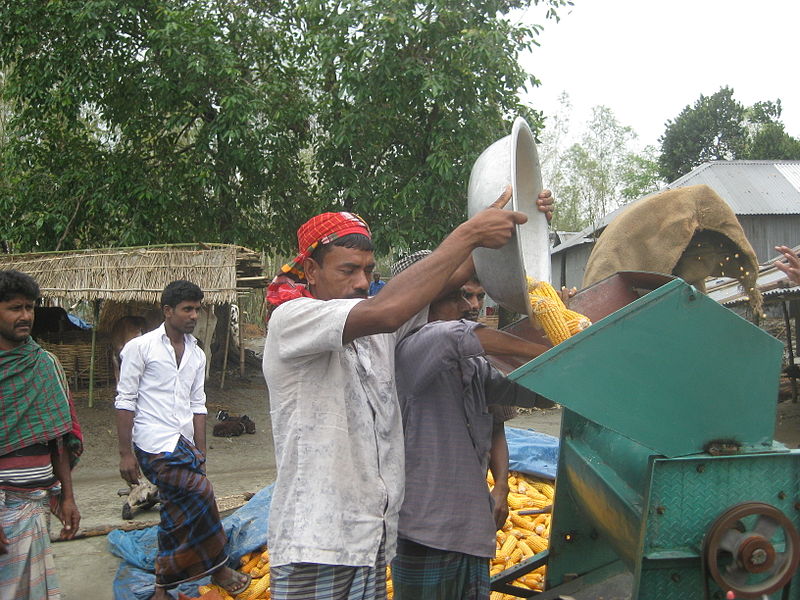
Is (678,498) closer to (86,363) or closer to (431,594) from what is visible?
(431,594)

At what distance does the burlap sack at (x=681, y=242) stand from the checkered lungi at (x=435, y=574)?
1.50 m

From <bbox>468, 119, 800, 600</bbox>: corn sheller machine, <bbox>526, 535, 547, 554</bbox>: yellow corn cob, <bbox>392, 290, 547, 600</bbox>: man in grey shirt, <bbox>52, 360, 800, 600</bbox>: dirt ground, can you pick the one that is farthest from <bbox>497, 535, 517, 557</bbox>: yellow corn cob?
<bbox>52, 360, 800, 600</bbox>: dirt ground

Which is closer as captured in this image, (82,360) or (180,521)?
(180,521)

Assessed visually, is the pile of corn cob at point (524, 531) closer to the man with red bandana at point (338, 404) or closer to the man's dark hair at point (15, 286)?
the man with red bandana at point (338, 404)

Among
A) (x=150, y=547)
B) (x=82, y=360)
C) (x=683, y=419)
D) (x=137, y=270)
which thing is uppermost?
(x=137, y=270)

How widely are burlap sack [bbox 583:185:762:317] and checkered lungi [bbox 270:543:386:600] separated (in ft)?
6.30

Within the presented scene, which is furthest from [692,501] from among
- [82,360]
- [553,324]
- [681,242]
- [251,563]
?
[82,360]

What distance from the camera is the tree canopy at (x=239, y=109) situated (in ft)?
30.0

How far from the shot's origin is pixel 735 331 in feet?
6.48

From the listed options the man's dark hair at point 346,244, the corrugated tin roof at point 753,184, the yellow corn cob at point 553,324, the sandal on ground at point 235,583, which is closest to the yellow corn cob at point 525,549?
the sandal on ground at point 235,583

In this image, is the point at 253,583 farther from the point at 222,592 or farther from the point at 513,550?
the point at 513,550

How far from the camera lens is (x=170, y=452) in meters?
4.16

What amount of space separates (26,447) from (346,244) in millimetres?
2054

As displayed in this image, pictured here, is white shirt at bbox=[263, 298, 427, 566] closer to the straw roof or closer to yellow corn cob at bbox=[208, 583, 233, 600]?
yellow corn cob at bbox=[208, 583, 233, 600]
